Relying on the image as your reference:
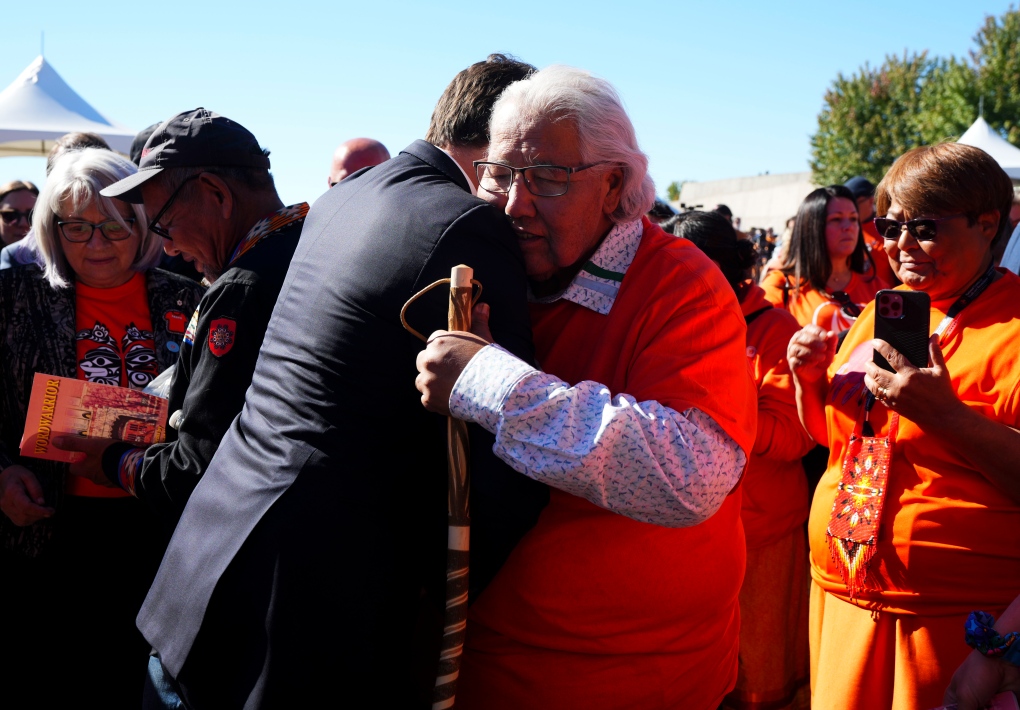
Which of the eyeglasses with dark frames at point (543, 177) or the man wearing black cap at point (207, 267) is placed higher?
the eyeglasses with dark frames at point (543, 177)

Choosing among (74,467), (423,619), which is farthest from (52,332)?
(423,619)

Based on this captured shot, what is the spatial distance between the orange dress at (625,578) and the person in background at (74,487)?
187cm

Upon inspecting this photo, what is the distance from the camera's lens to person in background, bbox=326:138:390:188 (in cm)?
586

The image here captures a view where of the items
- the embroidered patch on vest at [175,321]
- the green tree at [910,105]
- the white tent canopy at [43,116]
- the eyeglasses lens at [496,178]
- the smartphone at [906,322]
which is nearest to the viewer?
the eyeglasses lens at [496,178]

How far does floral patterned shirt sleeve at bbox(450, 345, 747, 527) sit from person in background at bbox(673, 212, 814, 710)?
2131 millimetres

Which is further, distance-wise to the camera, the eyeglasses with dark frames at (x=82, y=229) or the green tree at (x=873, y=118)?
the green tree at (x=873, y=118)

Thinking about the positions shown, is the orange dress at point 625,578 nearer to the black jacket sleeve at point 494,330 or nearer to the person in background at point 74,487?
the black jacket sleeve at point 494,330

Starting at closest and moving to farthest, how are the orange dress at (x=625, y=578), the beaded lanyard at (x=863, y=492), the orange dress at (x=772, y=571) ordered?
the orange dress at (x=625, y=578) < the beaded lanyard at (x=863, y=492) < the orange dress at (x=772, y=571)

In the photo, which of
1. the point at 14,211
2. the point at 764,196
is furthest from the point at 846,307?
the point at 764,196

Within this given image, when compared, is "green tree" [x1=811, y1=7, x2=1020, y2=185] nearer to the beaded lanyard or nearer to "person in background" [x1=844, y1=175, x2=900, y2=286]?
"person in background" [x1=844, y1=175, x2=900, y2=286]

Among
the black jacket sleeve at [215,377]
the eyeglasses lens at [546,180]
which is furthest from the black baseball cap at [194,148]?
the eyeglasses lens at [546,180]

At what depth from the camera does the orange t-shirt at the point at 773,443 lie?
3613mm

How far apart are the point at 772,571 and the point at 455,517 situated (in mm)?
2573

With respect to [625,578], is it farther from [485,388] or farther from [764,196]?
[764,196]
